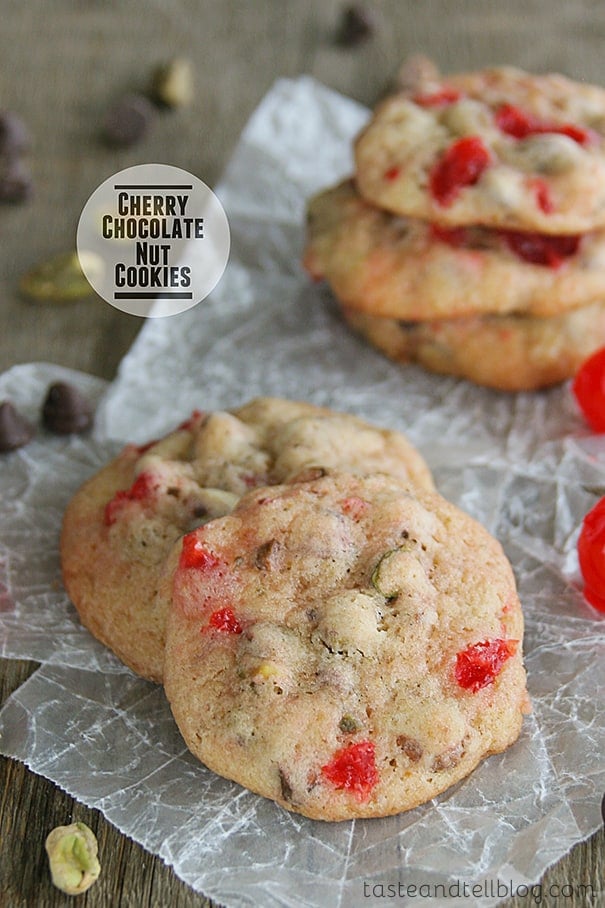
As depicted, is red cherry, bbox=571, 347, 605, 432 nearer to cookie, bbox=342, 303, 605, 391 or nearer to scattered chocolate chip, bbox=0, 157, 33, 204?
cookie, bbox=342, 303, 605, 391

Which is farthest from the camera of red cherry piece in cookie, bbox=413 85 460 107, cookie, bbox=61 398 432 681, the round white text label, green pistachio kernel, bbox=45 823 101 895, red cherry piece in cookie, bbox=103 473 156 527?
the round white text label

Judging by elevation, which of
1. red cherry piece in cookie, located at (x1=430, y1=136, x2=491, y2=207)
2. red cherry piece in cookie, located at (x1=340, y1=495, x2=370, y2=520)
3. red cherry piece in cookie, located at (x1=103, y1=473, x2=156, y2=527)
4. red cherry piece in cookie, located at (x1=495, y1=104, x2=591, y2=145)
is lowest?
red cherry piece in cookie, located at (x1=103, y1=473, x2=156, y2=527)

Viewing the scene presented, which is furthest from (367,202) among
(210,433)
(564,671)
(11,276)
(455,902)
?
(455,902)

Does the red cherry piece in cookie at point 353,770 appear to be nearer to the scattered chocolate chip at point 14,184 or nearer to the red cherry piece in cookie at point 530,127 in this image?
the red cherry piece in cookie at point 530,127

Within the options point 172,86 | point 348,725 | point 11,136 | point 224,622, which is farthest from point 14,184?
point 348,725

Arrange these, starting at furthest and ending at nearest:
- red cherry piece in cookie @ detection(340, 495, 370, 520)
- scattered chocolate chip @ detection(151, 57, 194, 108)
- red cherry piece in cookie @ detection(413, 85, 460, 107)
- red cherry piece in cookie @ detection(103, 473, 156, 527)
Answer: scattered chocolate chip @ detection(151, 57, 194, 108) < red cherry piece in cookie @ detection(413, 85, 460, 107) < red cherry piece in cookie @ detection(103, 473, 156, 527) < red cherry piece in cookie @ detection(340, 495, 370, 520)

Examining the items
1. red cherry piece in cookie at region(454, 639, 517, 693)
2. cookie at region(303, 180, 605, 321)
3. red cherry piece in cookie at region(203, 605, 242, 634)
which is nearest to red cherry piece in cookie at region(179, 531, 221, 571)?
red cherry piece in cookie at region(203, 605, 242, 634)

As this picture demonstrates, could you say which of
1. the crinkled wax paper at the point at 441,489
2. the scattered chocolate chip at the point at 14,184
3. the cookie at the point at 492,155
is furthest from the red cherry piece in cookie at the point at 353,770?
the scattered chocolate chip at the point at 14,184

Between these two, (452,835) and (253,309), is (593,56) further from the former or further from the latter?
(452,835)
